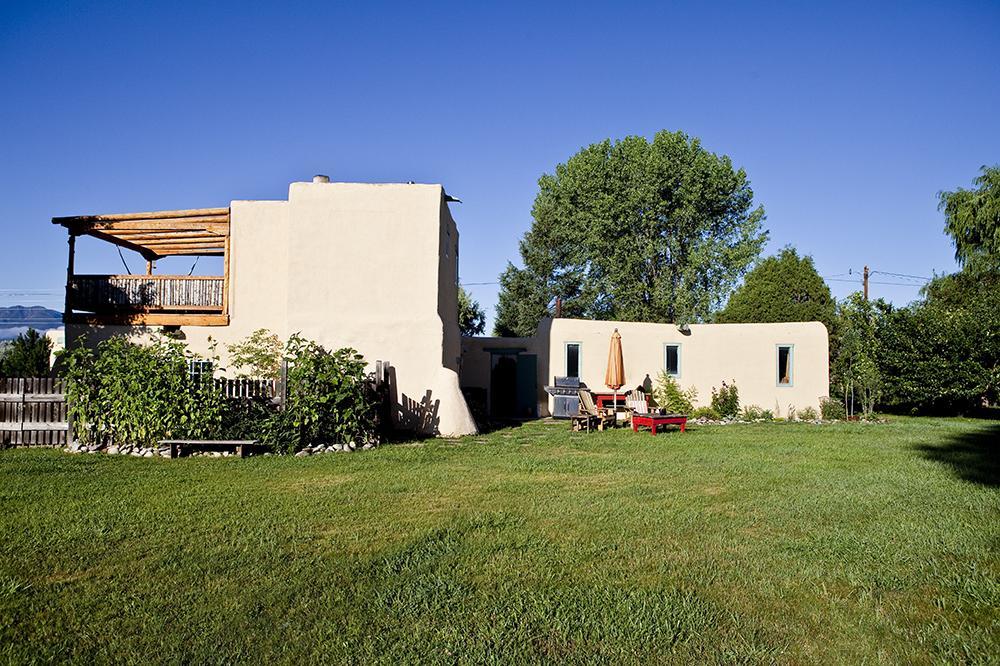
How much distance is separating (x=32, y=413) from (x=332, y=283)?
19.8 ft

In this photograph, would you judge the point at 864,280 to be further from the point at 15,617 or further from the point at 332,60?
the point at 15,617

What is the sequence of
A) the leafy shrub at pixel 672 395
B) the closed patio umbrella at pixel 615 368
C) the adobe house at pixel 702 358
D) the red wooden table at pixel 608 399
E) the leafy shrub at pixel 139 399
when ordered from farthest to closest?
the adobe house at pixel 702 358
the leafy shrub at pixel 672 395
the red wooden table at pixel 608 399
the closed patio umbrella at pixel 615 368
the leafy shrub at pixel 139 399

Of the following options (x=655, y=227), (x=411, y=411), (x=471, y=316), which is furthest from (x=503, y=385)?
(x=471, y=316)

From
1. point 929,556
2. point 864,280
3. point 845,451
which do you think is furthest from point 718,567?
point 864,280

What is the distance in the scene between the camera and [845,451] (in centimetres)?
1177

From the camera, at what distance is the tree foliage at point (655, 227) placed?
104 ft

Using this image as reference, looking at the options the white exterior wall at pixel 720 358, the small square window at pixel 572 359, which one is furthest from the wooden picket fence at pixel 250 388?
the small square window at pixel 572 359

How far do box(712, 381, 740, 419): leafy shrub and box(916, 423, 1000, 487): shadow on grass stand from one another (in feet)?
19.4

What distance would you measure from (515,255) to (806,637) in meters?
32.3

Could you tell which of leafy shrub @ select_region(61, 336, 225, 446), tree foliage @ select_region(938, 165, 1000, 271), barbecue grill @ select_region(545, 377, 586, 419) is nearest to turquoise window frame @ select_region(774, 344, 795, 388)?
barbecue grill @ select_region(545, 377, 586, 419)

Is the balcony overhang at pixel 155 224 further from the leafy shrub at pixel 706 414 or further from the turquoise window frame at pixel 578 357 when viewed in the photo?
the leafy shrub at pixel 706 414

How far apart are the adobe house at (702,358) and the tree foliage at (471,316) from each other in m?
16.4

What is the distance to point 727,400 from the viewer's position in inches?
784

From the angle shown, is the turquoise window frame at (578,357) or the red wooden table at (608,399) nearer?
the red wooden table at (608,399)
